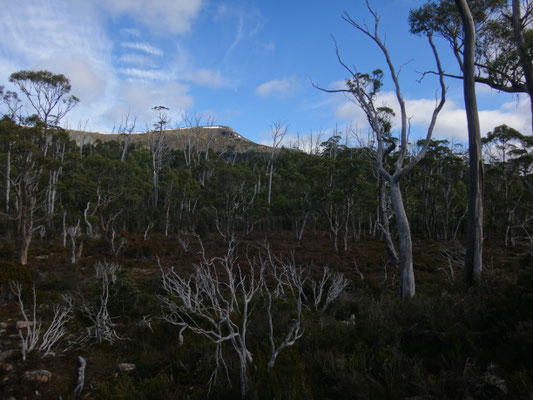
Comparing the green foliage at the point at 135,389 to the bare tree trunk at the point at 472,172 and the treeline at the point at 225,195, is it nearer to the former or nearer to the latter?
the bare tree trunk at the point at 472,172

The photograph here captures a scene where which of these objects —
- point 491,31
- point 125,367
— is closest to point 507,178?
point 491,31

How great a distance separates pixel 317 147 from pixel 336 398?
180 ft

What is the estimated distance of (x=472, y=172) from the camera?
259 inches

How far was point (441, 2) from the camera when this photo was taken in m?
8.66

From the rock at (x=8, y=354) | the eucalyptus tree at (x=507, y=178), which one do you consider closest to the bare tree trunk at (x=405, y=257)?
the rock at (x=8, y=354)

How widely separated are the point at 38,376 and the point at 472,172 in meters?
8.28

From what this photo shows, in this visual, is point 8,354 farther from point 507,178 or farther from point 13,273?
point 507,178

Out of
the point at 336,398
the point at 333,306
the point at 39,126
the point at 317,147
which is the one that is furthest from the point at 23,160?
the point at 317,147

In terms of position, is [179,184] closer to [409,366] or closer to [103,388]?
[103,388]

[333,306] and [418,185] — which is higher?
[418,185]

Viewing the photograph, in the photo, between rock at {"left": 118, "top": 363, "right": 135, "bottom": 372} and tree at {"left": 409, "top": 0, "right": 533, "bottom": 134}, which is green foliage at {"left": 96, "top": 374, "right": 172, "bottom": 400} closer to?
rock at {"left": 118, "top": 363, "right": 135, "bottom": 372}

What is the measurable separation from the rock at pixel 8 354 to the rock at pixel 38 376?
81 centimetres

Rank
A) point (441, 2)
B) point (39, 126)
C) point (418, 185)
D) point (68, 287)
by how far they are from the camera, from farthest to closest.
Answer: point (418, 185), point (39, 126), point (68, 287), point (441, 2)

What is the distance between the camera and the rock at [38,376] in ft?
15.3
